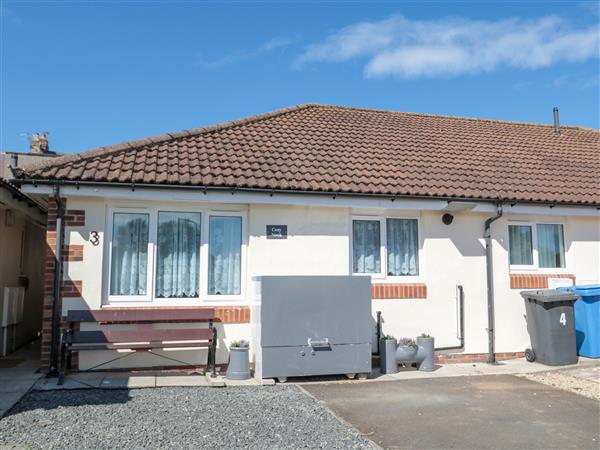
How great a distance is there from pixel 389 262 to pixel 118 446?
5.87m

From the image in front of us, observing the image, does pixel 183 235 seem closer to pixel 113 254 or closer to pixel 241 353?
pixel 113 254

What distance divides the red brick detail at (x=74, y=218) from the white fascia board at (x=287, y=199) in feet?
0.95

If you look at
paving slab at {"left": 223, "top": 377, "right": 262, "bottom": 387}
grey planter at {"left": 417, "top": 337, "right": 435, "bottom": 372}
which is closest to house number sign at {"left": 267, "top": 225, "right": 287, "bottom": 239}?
paving slab at {"left": 223, "top": 377, "right": 262, "bottom": 387}

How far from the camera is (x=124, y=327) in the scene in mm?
7949

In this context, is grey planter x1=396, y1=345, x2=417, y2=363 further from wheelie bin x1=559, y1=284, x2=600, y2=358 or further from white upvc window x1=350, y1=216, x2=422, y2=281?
wheelie bin x1=559, y1=284, x2=600, y2=358

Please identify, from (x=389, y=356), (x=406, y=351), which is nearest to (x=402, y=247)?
(x=406, y=351)

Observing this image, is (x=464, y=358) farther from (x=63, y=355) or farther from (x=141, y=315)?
(x=63, y=355)

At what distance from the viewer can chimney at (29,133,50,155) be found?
17.5 m

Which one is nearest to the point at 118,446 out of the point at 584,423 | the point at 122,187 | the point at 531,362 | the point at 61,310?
the point at 61,310

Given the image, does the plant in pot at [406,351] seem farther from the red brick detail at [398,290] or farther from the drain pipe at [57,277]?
the drain pipe at [57,277]

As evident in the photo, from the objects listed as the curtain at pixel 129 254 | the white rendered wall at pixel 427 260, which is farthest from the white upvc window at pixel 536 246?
the curtain at pixel 129 254

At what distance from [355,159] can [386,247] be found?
1914mm

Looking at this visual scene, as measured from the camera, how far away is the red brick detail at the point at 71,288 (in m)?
7.87

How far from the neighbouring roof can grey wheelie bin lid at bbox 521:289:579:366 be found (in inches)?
75.0
